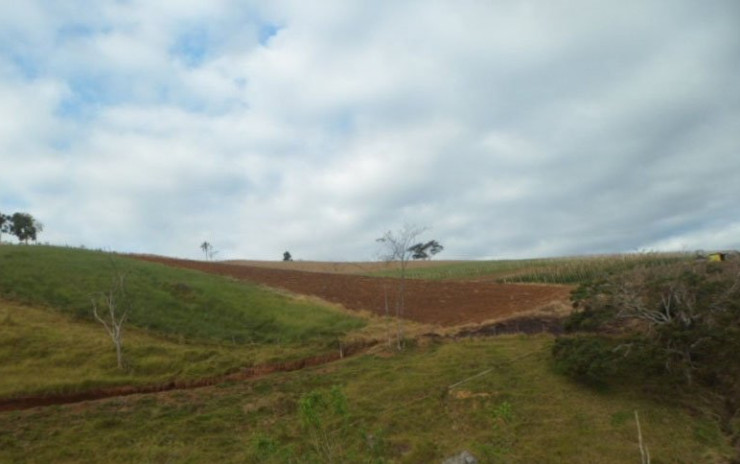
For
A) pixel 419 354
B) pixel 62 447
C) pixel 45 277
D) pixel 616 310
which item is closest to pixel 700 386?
pixel 616 310

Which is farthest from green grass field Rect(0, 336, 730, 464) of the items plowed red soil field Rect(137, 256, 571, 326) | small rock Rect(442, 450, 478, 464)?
plowed red soil field Rect(137, 256, 571, 326)

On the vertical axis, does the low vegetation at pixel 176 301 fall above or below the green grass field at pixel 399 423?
above

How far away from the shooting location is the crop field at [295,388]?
1418 cm

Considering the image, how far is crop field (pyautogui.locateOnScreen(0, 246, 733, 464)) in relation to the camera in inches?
558

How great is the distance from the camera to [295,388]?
1886cm

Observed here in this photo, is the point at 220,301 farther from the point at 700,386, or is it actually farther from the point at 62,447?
the point at 700,386

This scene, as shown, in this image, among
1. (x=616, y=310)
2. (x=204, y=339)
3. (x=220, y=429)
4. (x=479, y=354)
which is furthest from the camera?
(x=204, y=339)

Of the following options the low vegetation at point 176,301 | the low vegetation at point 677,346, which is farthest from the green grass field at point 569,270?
the low vegetation at point 176,301

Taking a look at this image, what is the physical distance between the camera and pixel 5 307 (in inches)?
1022

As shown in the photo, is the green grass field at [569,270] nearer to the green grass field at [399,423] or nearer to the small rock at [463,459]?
the green grass field at [399,423]

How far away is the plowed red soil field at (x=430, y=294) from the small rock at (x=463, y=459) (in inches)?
537

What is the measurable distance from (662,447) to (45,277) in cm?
3133

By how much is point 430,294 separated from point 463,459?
22712 mm

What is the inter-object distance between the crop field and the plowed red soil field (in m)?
0.27
